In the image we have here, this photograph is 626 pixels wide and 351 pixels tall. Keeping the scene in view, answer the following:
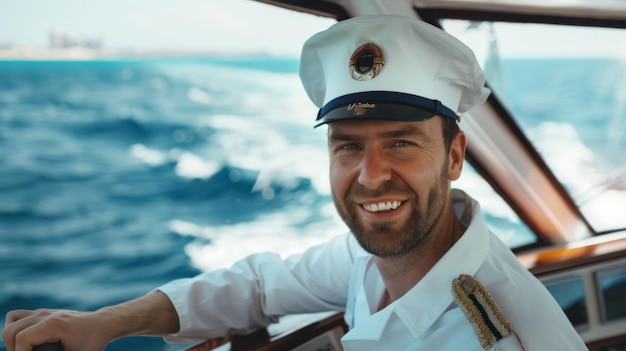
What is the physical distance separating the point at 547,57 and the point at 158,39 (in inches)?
134

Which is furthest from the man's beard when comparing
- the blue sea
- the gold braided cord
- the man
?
the blue sea

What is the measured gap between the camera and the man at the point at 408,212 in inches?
44.9

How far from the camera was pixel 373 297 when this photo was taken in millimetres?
1512

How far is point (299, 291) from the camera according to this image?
5.50 feet

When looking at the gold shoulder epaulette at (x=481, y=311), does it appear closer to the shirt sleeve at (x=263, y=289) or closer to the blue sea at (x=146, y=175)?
the shirt sleeve at (x=263, y=289)

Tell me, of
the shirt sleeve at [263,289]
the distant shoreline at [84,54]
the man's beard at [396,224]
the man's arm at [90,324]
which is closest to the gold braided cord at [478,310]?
the man's beard at [396,224]

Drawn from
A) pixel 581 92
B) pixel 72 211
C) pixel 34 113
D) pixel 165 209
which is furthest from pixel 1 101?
pixel 581 92

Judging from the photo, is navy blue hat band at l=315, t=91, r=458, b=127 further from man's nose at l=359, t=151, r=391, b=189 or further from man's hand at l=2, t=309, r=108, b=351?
man's hand at l=2, t=309, r=108, b=351

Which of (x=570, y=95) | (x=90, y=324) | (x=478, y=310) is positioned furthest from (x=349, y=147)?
(x=570, y=95)

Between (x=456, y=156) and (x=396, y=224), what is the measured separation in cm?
24

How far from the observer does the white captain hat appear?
1.22 metres

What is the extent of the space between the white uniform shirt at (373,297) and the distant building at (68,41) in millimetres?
2817

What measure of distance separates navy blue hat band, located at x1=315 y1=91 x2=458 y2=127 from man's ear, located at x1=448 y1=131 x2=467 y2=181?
0.09 meters

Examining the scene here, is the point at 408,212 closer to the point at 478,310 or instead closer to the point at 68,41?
the point at 478,310
